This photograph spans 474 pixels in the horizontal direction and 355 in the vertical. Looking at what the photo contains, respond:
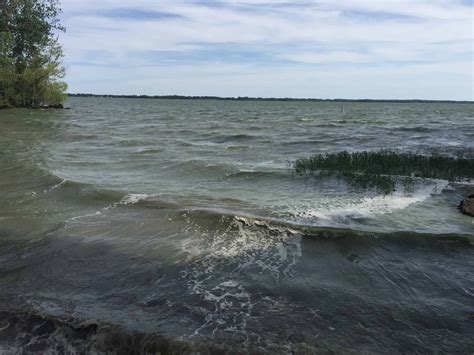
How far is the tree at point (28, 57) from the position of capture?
49.1m

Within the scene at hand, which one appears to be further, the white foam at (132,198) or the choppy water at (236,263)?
the white foam at (132,198)

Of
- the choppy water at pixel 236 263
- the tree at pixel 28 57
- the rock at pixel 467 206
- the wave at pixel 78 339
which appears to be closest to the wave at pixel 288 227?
the choppy water at pixel 236 263

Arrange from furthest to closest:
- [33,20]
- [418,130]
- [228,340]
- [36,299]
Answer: [33,20], [418,130], [36,299], [228,340]

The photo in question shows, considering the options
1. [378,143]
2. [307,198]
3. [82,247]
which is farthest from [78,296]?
[378,143]

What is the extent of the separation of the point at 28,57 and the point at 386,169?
53.4 m

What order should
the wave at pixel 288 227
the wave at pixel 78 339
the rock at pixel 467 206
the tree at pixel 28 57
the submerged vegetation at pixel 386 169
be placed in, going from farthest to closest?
the tree at pixel 28 57 < the submerged vegetation at pixel 386 169 < the rock at pixel 467 206 < the wave at pixel 288 227 < the wave at pixel 78 339

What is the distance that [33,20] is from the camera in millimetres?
49094

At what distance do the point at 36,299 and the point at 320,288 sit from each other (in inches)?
166

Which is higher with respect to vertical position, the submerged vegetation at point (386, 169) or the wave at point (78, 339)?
the submerged vegetation at point (386, 169)

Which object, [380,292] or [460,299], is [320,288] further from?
[460,299]

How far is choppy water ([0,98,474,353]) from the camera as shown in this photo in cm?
584

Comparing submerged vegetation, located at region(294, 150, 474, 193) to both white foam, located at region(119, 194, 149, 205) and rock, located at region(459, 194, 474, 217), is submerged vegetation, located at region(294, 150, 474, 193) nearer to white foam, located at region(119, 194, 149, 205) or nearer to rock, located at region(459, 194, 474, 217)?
rock, located at region(459, 194, 474, 217)

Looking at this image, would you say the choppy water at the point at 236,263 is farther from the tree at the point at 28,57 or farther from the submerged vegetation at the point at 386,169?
the tree at the point at 28,57

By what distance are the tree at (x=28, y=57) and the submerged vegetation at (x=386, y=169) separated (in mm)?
43166
